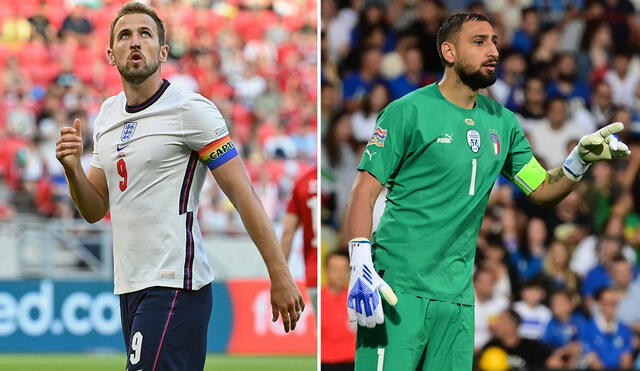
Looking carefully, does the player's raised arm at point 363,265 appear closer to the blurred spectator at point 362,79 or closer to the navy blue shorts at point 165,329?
the navy blue shorts at point 165,329

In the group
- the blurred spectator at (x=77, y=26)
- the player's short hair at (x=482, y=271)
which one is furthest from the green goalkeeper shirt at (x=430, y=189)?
the blurred spectator at (x=77, y=26)

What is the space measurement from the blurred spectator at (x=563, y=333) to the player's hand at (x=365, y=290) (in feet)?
24.0

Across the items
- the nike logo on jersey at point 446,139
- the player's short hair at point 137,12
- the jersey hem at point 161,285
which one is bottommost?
the jersey hem at point 161,285

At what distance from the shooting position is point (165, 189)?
4.96m

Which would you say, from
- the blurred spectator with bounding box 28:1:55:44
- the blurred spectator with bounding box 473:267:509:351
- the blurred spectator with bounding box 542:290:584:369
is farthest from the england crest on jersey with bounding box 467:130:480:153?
the blurred spectator with bounding box 28:1:55:44

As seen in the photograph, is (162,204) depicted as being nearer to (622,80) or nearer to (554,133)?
(554,133)

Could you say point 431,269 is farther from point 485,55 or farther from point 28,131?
point 28,131

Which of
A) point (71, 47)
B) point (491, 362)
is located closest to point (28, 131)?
point (71, 47)

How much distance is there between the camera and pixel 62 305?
50.4 ft

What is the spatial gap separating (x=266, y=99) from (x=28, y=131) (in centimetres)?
472

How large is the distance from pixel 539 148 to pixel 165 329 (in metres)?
9.64

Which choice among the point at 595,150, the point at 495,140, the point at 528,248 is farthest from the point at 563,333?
the point at 495,140

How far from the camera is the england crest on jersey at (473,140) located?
18.2ft

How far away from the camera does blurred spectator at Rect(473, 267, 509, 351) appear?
1208 cm
